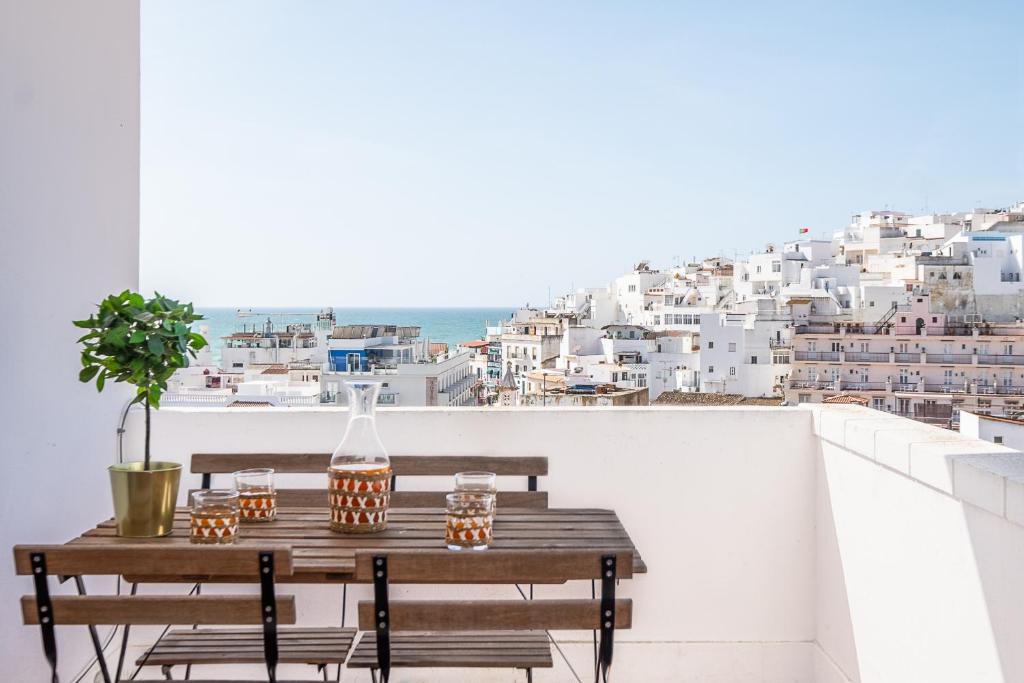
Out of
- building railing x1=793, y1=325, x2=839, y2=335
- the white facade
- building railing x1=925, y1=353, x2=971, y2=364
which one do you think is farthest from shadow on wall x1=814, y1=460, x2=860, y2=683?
building railing x1=793, y1=325, x2=839, y2=335

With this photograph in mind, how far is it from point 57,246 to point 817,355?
26004 mm

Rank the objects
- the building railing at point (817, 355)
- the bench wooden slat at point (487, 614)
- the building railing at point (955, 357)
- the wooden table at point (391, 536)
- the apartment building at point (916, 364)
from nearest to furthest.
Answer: the bench wooden slat at point (487, 614)
the wooden table at point (391, 536)
the building railing at point (955, 357)
the apartment building at point (916, 364)
the building railing at point (817, 355)

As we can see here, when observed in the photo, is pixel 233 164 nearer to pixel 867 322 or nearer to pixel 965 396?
pixel 867 322

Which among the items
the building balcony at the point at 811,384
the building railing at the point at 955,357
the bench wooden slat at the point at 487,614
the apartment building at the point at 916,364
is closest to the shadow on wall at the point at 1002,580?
the bench wooden slat at the point at 487,614

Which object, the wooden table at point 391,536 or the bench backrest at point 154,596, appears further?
the wooden table at point 391,536

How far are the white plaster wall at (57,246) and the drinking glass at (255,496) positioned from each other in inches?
23.8

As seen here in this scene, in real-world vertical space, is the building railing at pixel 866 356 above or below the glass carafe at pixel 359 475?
below

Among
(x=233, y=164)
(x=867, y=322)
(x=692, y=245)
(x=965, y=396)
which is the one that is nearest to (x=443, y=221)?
(x=233, y=164)

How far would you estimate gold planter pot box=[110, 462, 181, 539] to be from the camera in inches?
76.7

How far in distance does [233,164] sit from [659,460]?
4468 centimetres

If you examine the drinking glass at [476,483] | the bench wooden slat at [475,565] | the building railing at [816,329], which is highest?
the building railing at [816,329]

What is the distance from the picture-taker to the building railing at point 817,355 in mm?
26125

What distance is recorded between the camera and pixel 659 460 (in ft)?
9.54

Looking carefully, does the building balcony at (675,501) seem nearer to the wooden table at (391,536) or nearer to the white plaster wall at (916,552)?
the white plaster wall at (916,552)
